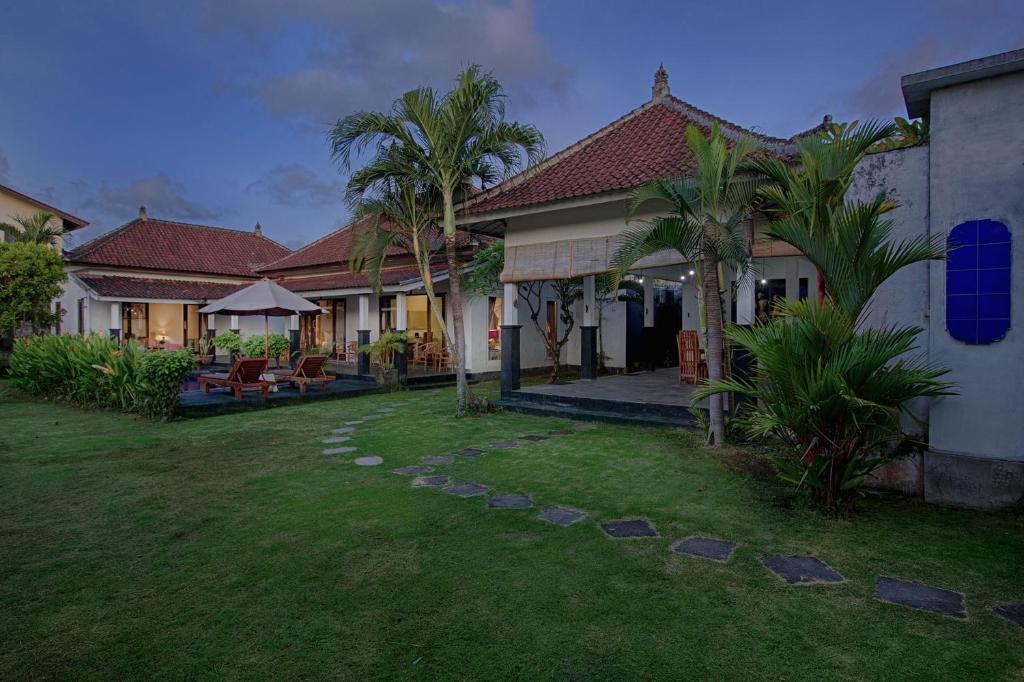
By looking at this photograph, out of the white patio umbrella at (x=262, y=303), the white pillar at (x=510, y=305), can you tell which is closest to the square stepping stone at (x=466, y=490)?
the white pillar at (x=510, y=305)

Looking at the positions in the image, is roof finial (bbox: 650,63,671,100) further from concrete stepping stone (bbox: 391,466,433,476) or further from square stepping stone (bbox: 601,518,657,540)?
square stepping stone (bbox: 601,518,657,540)

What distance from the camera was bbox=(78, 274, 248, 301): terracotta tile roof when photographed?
19.2 metres

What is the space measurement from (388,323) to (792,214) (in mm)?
14559

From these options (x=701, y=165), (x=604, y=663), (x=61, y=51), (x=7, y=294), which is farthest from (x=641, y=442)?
(x=61, y=51)

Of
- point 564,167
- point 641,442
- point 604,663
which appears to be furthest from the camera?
point 564,167

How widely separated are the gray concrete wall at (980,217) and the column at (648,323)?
9.89 m

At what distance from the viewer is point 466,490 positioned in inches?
193

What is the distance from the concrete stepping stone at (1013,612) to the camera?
8.55ft

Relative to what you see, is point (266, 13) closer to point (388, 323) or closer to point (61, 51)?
point (388, 323)

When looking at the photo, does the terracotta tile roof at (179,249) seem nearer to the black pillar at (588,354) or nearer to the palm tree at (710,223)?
the black pillar at (588,354)

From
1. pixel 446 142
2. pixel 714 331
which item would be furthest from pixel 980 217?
pixel 446 142

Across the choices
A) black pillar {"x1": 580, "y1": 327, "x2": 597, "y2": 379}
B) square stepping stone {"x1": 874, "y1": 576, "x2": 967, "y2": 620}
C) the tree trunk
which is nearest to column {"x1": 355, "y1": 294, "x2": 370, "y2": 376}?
black pillar {"x1": 580, "y1": 327, "x2": 597, "y2": 379}

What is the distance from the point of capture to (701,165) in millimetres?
5926

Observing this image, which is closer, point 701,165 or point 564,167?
point 701,165
